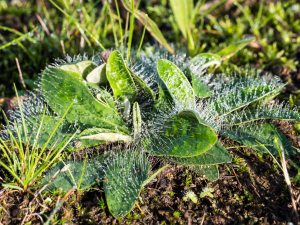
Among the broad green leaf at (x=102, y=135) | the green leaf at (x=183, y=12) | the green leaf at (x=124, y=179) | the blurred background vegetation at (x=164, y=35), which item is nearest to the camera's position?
the green leaf at (x=124, y=179)

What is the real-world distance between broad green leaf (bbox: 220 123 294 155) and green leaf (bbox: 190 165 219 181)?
0.86ft

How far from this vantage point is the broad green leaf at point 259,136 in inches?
62.5

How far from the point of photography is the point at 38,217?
1366 mm

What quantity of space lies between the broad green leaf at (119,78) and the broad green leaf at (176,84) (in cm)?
23

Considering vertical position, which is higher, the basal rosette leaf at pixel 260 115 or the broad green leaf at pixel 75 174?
the broad green leaf at pixel 75 174

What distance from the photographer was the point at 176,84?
165 cm

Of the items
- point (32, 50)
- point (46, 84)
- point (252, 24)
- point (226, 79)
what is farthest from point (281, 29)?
point (32, 50)

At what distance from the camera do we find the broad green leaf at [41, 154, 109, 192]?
1.44 metres

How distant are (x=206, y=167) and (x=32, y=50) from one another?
2215mm

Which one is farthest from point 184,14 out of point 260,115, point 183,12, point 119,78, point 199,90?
point 260,115

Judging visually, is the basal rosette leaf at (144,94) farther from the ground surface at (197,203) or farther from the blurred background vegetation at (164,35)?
the blurred background vegetation at (164,35)

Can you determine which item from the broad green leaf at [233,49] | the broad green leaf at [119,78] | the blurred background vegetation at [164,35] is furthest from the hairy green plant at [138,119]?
the blurred background vegetation at [164,35]

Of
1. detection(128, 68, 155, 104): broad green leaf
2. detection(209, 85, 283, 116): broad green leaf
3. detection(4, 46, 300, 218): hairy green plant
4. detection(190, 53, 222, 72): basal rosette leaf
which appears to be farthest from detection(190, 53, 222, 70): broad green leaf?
detection(128, 68, 155, 104): broad green leaf

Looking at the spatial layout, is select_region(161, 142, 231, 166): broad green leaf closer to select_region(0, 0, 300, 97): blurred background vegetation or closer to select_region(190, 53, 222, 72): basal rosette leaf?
select_region(190, 53, 222, 72): basal rosette leaf
